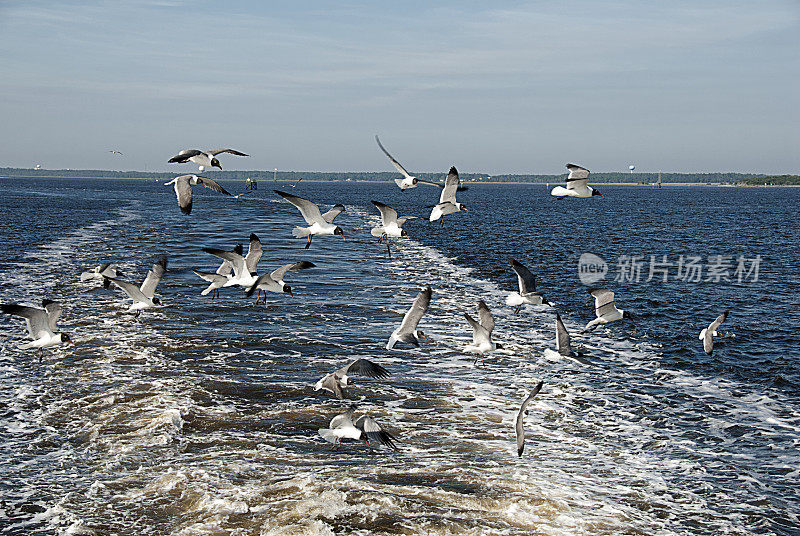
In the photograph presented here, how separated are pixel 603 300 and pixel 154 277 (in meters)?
12.4

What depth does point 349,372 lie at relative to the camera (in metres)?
12.2

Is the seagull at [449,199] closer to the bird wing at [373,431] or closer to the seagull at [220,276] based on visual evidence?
the seagull at [220,276]

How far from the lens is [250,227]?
198 feet

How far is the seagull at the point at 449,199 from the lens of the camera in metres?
16.7

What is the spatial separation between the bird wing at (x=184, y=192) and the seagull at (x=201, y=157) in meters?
0.43

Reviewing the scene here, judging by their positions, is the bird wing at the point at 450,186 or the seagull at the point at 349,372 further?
the bird wing at the point at 450,186

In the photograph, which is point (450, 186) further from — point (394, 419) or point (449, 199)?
point (394, 419)

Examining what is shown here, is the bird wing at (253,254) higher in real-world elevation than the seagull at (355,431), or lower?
higher

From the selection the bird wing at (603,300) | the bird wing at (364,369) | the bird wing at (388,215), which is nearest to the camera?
the bird wing at (364,369)

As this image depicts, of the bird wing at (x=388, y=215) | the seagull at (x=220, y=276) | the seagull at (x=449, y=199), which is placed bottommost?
the seagull at (x=220, y=276)

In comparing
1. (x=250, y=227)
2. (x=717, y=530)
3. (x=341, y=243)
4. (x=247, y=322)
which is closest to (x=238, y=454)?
(x=717, y=530)

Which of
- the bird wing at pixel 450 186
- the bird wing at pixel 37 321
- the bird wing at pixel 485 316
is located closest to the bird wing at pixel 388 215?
the bird wing at pixel 450 186

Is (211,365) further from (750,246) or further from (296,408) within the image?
(750,246)

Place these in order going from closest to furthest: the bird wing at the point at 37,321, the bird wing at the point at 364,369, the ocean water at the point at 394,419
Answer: the ocean water at the point at 394,419
the bird wing at the point at 364,369
the bird wing at the point at 37,321
